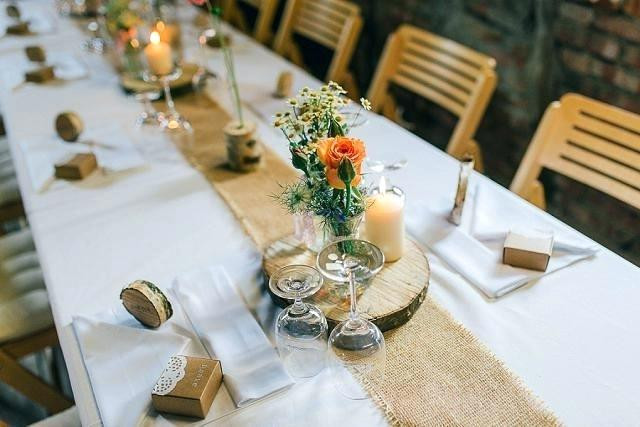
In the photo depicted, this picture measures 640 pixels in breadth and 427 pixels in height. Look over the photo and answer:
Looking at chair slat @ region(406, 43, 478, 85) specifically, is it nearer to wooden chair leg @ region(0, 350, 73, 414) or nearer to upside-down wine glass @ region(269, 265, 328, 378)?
upside-down wine glass @ region(269, 265, 328, 378)

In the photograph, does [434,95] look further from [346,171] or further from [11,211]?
[11,211]

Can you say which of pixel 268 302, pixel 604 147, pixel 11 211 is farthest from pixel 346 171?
pixel 11 211

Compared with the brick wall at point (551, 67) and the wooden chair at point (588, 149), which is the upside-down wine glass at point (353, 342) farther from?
the brick wall at point (551, 67)

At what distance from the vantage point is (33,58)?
2113 mm

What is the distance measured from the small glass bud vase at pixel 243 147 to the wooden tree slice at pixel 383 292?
40cm

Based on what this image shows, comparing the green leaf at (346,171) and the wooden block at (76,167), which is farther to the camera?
the wooden block at (76,167)

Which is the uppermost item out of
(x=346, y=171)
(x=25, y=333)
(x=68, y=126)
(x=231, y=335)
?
(x=346, y=171)

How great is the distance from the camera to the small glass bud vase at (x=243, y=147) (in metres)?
1.40

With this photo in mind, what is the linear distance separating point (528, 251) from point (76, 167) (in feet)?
3.27

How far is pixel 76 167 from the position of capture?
4.68 ft

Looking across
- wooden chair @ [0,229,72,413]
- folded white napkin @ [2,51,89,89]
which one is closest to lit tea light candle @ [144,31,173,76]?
folded white napkin @ [2,51,89,89]

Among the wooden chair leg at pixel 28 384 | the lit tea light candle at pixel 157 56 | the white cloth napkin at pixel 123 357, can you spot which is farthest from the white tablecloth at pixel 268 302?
the wooden chair leg at pixel 28 384

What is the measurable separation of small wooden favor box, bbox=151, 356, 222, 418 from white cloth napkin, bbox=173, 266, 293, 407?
1.5 inches

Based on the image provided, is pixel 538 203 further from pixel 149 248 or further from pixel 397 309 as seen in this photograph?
pixel 149 248
